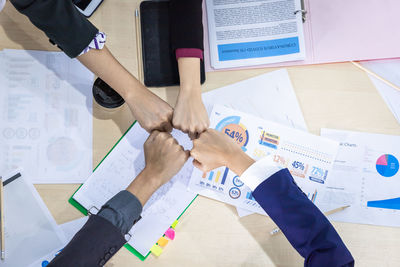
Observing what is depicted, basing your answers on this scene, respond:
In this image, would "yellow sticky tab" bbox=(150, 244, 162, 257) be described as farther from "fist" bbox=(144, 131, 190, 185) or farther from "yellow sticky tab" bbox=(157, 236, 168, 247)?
"fist" bbox=(144, 131, 190, 185)

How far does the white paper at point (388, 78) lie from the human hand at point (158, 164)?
0.56 m

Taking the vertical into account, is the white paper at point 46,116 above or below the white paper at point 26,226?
above

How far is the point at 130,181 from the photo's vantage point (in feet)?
3.04

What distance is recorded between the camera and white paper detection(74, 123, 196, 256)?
909 mm

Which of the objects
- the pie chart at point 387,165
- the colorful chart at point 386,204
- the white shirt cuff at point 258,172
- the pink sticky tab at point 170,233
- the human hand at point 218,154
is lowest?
the colorful chart at point 386,204

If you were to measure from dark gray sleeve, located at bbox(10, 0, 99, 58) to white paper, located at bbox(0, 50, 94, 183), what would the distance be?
0.12 metres

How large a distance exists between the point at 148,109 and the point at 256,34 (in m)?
0.36

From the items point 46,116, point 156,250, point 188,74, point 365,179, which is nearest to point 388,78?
point 365,179

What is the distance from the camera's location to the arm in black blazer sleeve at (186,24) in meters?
0.92

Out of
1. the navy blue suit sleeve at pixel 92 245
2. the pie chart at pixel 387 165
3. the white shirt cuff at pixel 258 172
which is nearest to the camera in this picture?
the navy blue suit sleeve at pixel 92 245

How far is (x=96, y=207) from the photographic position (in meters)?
0.91

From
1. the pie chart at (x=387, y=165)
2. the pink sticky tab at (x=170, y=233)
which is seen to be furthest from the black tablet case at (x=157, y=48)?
the pie chart at (x=387, y=165)

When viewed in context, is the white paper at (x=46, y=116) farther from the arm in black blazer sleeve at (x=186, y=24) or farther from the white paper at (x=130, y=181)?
the arm in black blazer sleeve at (x=186, y=24)

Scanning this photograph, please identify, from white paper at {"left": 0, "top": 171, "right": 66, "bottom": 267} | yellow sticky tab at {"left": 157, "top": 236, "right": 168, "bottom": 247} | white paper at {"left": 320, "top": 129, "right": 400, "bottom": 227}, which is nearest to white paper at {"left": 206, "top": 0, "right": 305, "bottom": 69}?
white paper at {"left": 320, "top": 129, "right": 400, "bottom": 227}
